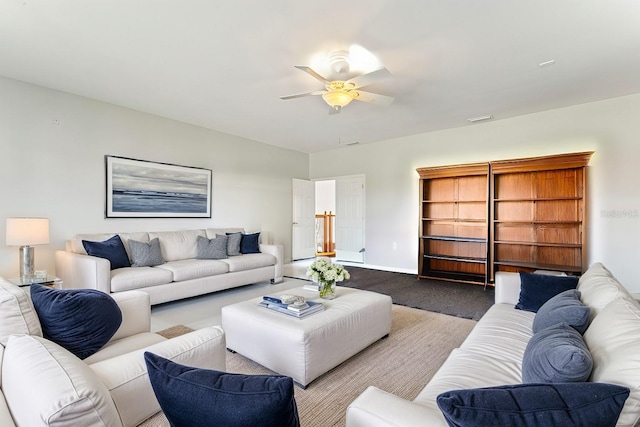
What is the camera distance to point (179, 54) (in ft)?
9.72

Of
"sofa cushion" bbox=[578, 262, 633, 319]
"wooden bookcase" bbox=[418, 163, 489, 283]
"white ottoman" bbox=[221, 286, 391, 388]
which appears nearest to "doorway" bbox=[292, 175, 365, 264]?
"wooden bookcase" bbox=[418, 163, 489, 283]

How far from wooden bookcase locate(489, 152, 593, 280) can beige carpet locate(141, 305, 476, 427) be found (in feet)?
7.34

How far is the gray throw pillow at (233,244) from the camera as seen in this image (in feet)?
16.6

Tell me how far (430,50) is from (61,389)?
3.31 metres

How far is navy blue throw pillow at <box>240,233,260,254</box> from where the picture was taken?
5.26 meters

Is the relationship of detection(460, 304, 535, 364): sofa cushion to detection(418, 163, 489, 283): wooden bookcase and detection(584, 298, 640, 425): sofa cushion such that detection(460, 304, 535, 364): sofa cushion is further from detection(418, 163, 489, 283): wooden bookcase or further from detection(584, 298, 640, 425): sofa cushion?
detection(418, 163, 489, 283): wooden bookcase

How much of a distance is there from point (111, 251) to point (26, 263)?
29.6 inches

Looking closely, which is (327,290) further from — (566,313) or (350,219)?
(350,219)

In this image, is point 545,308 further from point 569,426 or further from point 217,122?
point 217,122

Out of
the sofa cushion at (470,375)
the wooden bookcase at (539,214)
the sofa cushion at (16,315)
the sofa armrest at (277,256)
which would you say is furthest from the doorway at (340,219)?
the sofa cushion at (16,315)

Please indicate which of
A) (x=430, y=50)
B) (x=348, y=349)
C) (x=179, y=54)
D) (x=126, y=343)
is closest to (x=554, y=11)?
(x=430, y=50)

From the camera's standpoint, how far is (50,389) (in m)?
0.90

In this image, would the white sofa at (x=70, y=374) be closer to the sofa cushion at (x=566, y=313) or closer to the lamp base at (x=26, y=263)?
the sofa cushion at (x=566, y=313)

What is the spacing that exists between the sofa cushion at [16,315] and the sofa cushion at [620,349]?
2.06 meters
